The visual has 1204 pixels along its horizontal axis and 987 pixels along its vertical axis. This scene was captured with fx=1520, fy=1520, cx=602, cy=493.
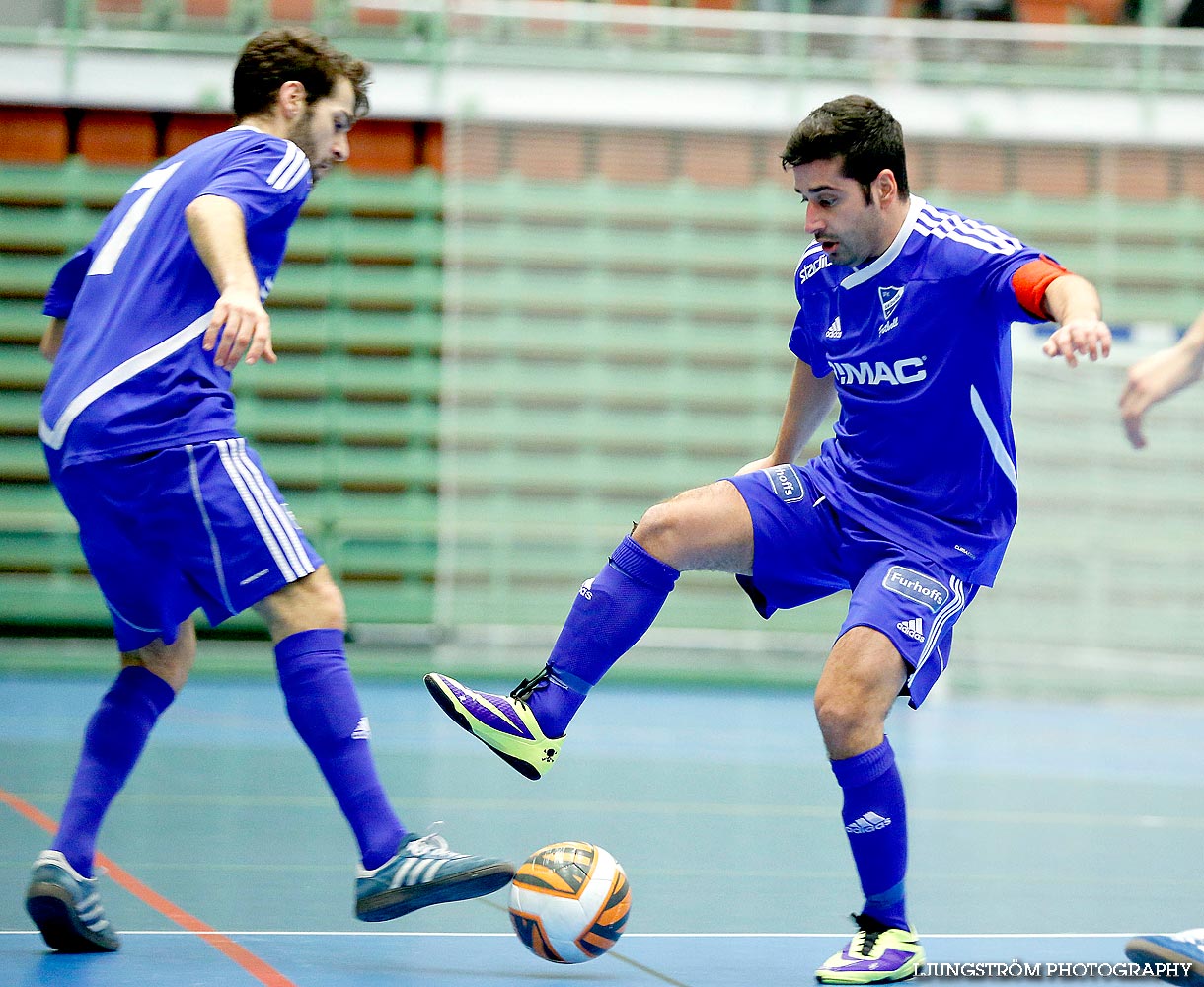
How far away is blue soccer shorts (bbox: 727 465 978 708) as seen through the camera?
321 centimetres

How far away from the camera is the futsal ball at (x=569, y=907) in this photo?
2988 mm

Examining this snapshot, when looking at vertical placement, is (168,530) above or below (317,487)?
above

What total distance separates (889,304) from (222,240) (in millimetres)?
1440

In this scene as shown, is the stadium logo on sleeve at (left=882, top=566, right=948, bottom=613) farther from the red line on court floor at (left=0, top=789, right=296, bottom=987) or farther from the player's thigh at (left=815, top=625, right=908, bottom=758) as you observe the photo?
the red line on court floor at (left=0, top=789, right=296, bottom=987)

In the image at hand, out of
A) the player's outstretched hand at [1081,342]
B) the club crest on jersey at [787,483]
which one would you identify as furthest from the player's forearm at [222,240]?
the player's outstretched hand at [1081,342]

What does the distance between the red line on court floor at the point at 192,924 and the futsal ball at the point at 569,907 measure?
1.60 feet

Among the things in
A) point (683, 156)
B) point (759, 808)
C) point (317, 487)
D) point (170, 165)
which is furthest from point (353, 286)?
point (170, 165)

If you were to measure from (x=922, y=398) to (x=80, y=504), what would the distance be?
1.82 meters

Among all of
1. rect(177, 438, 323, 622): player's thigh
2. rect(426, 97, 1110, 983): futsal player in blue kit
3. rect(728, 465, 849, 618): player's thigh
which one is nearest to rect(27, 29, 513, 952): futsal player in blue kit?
rect(177, 438, 323, 622): player's thigh

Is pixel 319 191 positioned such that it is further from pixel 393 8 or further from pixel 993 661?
pixel 993 661

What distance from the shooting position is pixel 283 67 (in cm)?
Answer: 333

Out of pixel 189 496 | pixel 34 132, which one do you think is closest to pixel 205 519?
pixel 189 496

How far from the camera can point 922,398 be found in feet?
11.0

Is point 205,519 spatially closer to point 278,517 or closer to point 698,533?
point 278,517
